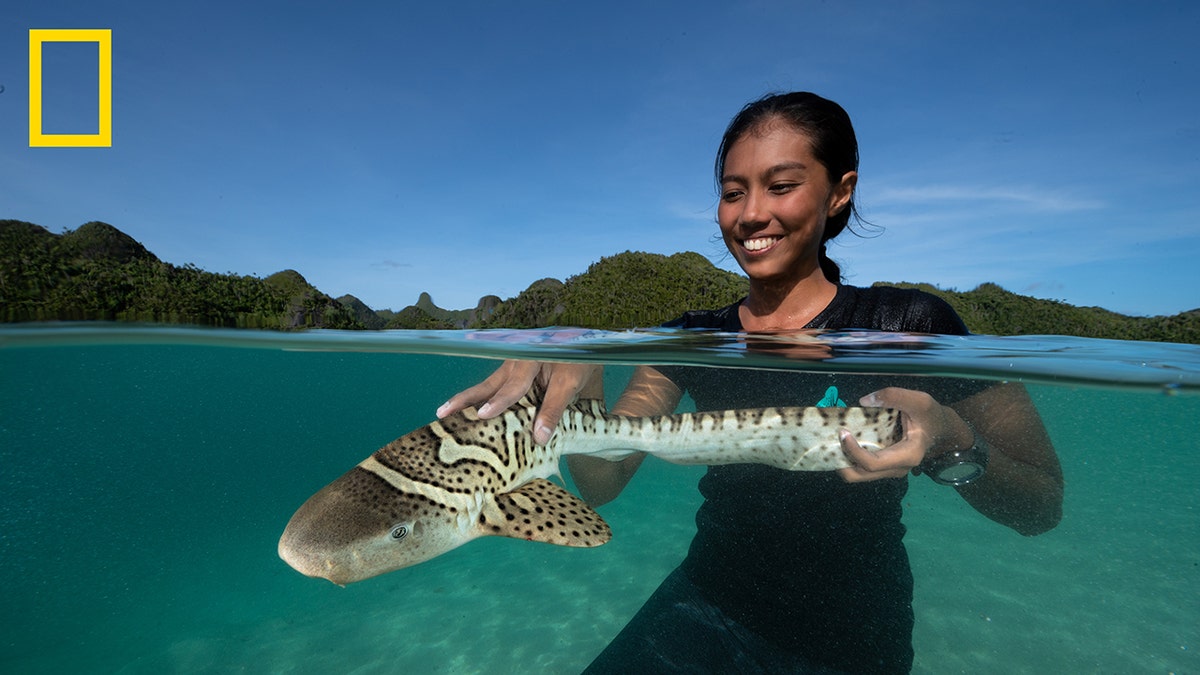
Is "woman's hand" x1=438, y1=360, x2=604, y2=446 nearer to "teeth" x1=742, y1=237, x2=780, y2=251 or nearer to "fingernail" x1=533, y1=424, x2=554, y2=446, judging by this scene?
"fingernail" x1=533, y1=424, x2=554, y2=446

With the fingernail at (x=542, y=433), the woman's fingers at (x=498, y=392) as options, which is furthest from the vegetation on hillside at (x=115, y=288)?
the fingernail at (x=542, y=433)

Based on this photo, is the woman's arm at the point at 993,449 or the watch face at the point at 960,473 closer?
the woman's arm at the point at 993,449

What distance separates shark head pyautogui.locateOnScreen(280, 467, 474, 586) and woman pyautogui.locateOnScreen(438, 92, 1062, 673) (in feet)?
2.92

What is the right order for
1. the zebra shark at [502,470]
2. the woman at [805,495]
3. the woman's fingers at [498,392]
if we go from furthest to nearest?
1. the woman at [805,495]
2. the woman's fingers at [498,392]
3. the zebra shark at [502,470]

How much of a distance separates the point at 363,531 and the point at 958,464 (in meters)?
3.49

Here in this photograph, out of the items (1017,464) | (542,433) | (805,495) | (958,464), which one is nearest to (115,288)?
(542,433)

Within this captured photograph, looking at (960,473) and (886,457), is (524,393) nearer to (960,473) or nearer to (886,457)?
(886,457)

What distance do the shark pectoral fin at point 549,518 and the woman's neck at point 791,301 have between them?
2350mm

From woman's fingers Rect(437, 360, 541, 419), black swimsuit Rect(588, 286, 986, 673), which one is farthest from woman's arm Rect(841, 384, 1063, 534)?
woman's fingers Rect(437, 360, 541, 419)

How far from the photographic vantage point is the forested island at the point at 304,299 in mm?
10727

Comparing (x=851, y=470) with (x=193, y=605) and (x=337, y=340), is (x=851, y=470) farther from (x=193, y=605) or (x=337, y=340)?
(x=193, y=605)

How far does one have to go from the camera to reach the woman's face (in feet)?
13.0

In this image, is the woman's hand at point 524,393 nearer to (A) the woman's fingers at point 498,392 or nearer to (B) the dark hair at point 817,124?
(A) the woman's fingers at point 498,392

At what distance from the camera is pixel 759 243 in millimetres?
4121
